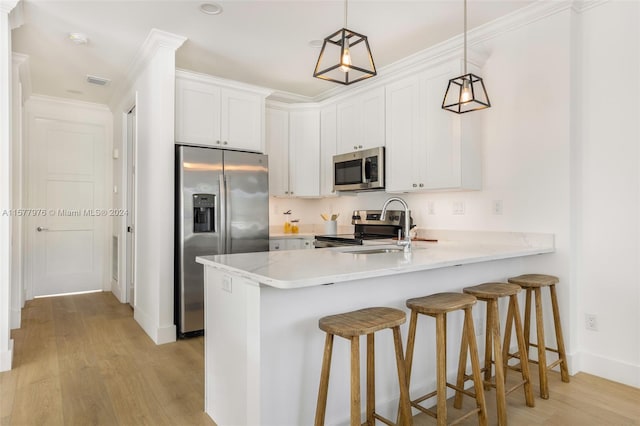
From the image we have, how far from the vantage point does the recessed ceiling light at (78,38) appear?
330cm

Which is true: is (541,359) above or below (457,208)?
below

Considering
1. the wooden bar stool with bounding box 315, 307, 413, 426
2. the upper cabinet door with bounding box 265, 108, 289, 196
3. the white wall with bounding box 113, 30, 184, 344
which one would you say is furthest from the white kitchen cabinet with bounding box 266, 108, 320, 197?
the wooden bar stool with bounding box 315, 307, 413, 426

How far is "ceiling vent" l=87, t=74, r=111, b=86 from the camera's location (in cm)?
432

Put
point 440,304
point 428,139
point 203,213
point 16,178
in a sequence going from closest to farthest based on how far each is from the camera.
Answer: point 440,304, point 428,139, point 203,213, point 16,178

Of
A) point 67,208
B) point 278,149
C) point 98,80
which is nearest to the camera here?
point 98,80

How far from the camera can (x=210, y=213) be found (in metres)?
3.68

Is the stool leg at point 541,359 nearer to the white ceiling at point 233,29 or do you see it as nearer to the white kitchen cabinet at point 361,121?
the white kitchen cabinet at point 361,121

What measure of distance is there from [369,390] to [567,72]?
8.51ft

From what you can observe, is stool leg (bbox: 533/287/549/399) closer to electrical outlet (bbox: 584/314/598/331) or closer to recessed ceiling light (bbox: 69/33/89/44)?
electrical outlet (bbox: 584/314/598/331)

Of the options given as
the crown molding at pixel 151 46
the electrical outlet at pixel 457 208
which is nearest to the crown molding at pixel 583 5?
the electrical outlet at pixel 457 208

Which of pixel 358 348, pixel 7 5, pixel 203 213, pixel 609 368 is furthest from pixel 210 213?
pixel 609 368

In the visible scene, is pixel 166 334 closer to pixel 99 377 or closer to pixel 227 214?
pixel 99 377

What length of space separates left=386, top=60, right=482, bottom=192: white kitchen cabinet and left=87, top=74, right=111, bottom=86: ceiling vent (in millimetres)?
3183

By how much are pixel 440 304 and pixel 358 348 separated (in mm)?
576
